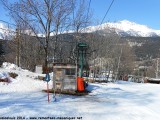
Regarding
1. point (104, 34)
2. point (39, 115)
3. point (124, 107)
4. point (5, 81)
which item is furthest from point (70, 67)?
point (104, 34)

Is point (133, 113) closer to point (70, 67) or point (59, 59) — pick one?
point (70, 67)

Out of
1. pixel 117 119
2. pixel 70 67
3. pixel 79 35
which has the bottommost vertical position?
pixel 117 119

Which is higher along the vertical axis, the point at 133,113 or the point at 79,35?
the point at 79,35

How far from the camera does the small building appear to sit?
75.3 ft

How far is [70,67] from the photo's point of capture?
23.2 m

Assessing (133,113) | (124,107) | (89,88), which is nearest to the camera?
(133,113)

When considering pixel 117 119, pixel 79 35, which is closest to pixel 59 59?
pixel 79 35

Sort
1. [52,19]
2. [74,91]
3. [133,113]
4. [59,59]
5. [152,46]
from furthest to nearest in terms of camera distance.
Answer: [152,46] → [59,59] → [52,19] → [74,91] → [133,113]

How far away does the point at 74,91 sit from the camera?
74.9 feet

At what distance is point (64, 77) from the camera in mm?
23125

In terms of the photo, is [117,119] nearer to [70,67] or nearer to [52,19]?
[70,67]

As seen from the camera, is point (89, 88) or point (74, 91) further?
point (89, 88)

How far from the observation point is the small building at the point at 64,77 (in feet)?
75.3

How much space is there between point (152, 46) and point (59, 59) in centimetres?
13752
